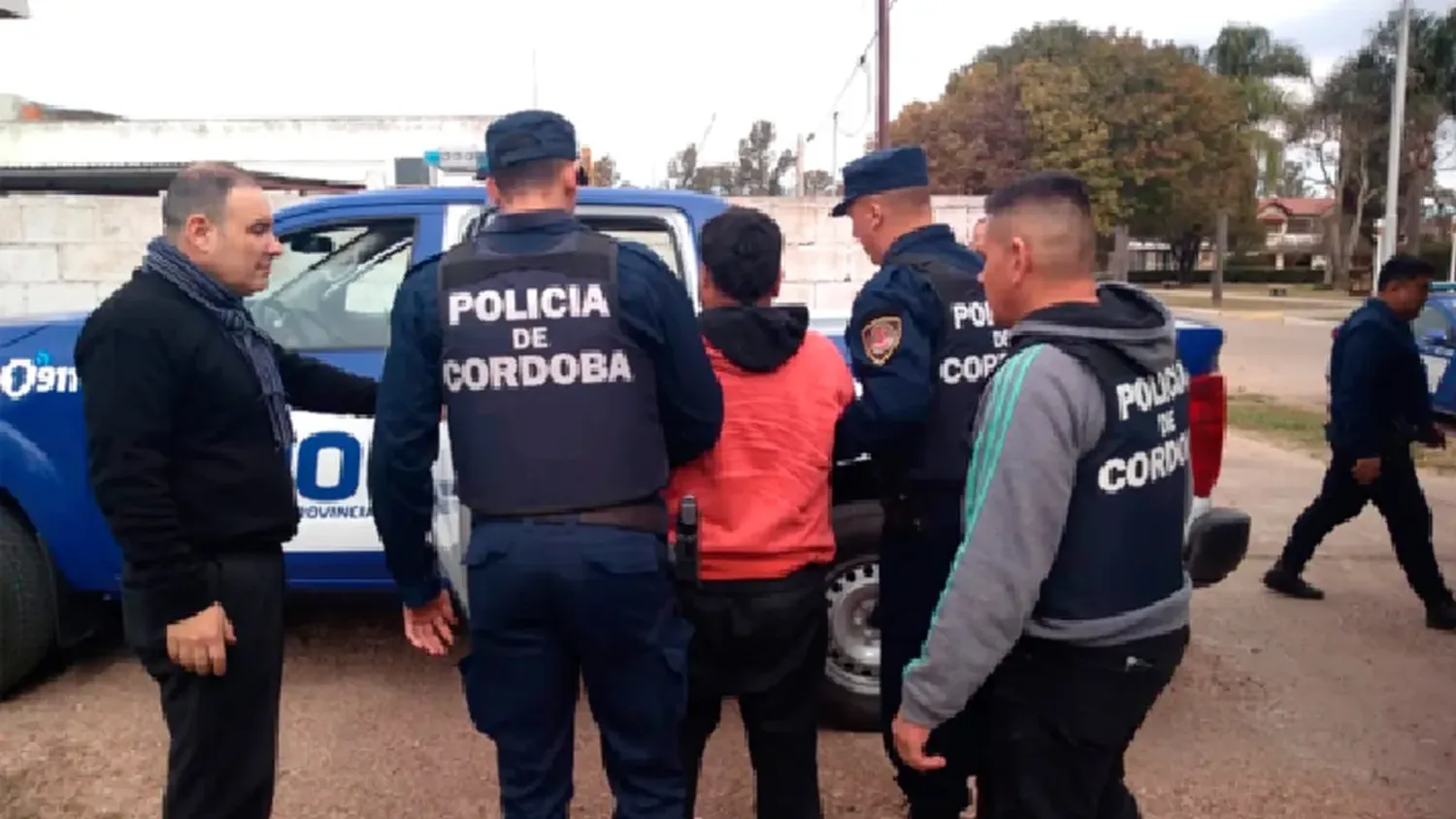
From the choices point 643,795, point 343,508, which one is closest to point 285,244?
point 343,508

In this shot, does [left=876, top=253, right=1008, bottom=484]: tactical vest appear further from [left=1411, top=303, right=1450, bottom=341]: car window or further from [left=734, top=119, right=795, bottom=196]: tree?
[left=734, top=119, right=795, bottom=196]: tree

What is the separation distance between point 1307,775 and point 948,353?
6.74 ft

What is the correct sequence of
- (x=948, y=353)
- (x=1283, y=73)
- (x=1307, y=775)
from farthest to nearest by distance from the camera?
(x=1283, y=73)
(x=1307, y=775)
(x=948, y=353)

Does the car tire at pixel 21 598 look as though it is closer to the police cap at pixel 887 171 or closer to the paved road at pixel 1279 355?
the police cap at pixel 887 171

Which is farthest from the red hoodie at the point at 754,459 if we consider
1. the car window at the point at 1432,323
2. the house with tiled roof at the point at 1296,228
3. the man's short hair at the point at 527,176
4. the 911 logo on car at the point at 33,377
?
the house with tiled roof at the point at 1296,228

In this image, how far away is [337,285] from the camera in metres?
4.38

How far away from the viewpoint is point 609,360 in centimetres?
250

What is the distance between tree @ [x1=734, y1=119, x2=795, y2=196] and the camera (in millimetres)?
33062

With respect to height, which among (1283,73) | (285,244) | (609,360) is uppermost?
(1283,73)

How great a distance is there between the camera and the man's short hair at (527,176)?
2.59m

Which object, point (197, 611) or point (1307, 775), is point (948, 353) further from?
point (1307, 775)

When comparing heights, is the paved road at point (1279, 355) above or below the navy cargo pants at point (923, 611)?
below

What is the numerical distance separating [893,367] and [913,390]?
0.24 ft

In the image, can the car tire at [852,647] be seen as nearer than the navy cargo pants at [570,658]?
No
